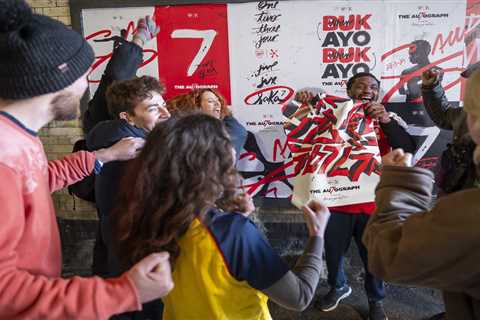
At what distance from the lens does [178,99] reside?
2.91 m

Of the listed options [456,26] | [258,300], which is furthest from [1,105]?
[456,26]

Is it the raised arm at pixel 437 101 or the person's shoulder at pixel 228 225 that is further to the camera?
the raised arm at pixel 437 101

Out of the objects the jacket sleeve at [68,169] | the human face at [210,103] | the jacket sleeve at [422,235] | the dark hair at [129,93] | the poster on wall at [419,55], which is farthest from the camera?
the poster on wall at [419,55]

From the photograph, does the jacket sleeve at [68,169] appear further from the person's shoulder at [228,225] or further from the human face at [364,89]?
the human face at [364,89]

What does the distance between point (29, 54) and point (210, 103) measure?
1.83 metres

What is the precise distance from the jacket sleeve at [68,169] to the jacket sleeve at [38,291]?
1.73ft

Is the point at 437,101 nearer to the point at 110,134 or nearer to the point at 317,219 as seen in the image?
the point at 317,219

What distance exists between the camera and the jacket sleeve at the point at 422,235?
85cm

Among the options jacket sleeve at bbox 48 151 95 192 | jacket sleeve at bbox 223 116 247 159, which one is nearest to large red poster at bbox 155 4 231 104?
jacket sleeve at bbox 223 116 247 159

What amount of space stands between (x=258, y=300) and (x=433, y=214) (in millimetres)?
671

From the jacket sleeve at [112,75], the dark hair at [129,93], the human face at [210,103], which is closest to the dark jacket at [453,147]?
the human face at [210,103]

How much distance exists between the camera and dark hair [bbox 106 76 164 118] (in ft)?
6.77

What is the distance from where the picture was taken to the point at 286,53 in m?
3.10

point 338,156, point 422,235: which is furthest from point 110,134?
point 422,235
